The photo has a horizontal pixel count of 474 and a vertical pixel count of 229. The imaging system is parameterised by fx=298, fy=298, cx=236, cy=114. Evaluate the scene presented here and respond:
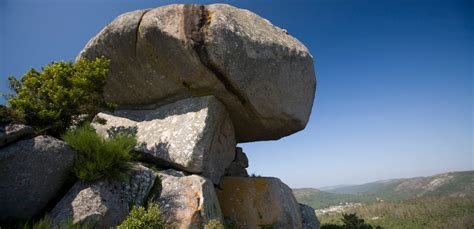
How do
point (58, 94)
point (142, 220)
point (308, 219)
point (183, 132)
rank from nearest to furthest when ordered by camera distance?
point (142, 220) → point (58, 94) → point (183, 132) → point (308, 219)

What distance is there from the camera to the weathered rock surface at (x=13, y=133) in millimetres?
7151

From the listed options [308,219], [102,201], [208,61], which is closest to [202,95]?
[208,61]

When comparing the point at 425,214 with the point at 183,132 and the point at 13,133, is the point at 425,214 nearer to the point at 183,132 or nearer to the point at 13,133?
the point at 183,132

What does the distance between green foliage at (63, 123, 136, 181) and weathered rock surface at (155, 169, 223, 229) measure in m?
1.58

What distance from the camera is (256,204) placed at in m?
12.3

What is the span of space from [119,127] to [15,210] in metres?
5.43

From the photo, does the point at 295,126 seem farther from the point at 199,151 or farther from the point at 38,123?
the point at 38,123

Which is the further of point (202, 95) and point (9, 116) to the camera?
point (202, 95)

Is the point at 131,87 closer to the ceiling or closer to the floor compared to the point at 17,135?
closer to the ceiling

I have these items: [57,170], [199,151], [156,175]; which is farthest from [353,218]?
[57,170]

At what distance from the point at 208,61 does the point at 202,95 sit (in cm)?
187

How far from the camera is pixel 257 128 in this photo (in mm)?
14758

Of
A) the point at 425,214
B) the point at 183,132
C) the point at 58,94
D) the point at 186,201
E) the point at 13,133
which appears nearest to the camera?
the point at 13,133

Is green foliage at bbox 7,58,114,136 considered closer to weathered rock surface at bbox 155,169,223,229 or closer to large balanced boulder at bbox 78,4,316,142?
large balanced boulder at bbox 78,4,316,142
